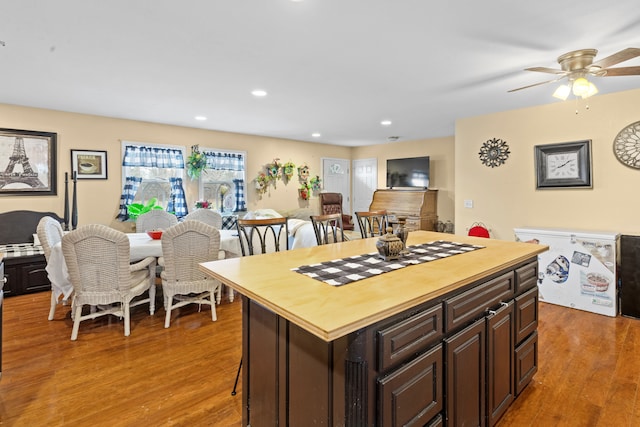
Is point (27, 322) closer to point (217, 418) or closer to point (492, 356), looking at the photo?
point (217, 418)

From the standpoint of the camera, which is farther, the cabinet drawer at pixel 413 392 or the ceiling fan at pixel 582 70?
the ceiling fan at pixel 582 70

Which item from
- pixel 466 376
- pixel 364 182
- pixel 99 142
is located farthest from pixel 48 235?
pixel 364 182

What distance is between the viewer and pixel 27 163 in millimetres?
4301

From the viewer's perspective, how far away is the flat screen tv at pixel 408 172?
672 cm

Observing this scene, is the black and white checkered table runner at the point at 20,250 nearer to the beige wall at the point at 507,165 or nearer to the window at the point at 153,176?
the beige wall at the point at 507,165

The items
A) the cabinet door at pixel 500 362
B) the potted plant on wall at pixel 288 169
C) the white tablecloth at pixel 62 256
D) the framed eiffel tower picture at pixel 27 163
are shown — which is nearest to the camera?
the cabinet door at pixel 500 362

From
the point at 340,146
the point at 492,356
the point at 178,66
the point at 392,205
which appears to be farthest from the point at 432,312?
the point at 340,146

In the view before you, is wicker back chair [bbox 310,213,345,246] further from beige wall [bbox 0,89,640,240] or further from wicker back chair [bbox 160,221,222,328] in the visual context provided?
beige wall [bbox 0,89,640,240]

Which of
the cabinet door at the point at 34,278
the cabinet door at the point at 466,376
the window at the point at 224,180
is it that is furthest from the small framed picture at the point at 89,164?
the cabinet door at the point at 466,376

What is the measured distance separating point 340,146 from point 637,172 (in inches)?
222

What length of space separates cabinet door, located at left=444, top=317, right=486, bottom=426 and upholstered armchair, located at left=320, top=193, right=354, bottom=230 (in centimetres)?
575

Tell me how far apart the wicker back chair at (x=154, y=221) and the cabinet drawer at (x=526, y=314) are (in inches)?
166

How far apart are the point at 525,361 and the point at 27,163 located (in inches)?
230

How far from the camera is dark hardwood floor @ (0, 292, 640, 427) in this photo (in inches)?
74.7
